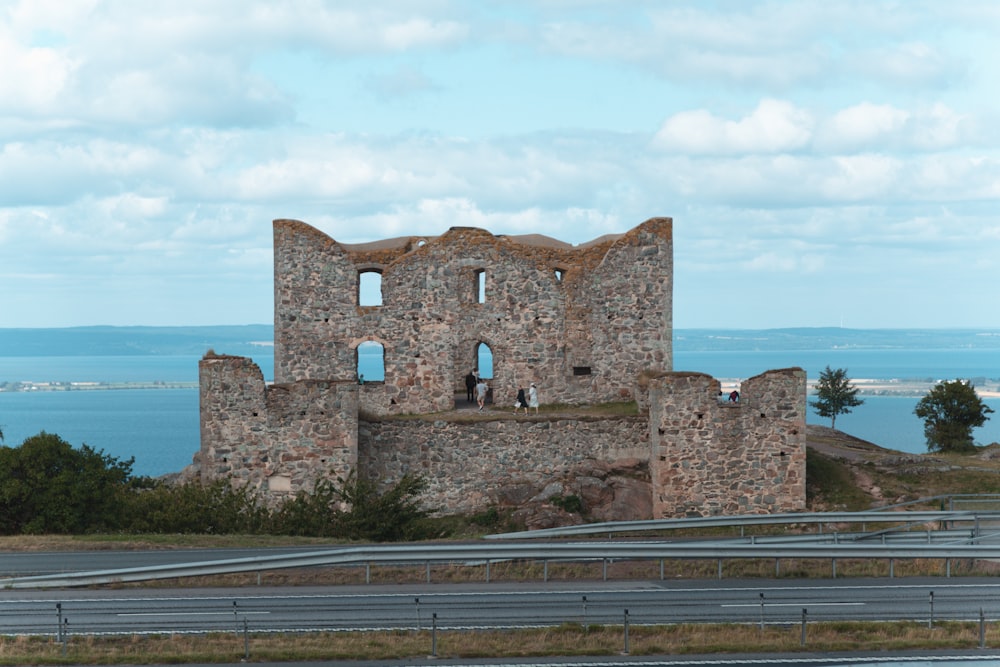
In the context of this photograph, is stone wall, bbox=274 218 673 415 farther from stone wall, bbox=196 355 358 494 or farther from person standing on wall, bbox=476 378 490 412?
stone wall, bbox=196 355 358 494

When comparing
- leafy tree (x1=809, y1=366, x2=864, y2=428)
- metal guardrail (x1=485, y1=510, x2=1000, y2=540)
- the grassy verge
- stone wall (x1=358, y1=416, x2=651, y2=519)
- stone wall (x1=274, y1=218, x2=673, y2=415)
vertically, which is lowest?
the grassy verge

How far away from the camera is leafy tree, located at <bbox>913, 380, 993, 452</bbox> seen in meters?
51.8

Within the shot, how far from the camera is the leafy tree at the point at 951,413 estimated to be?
2041 inches

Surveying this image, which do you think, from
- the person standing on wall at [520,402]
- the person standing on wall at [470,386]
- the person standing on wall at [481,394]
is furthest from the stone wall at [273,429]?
the person standing on wall at [470,386]

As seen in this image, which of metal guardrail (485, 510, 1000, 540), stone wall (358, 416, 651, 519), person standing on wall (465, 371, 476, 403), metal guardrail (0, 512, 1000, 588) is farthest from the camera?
person standing on wall (465, 371, 476, 403)

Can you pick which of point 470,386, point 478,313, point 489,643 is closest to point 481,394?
point 470,386

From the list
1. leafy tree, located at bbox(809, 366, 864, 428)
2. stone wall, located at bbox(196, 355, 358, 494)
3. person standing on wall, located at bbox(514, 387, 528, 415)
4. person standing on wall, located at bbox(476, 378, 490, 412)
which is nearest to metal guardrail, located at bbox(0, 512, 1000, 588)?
stone wall, located at bbox(196, 355, 358, 494)

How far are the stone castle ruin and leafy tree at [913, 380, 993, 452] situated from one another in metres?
18.5

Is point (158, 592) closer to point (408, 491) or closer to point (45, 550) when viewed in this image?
point (45, 550)

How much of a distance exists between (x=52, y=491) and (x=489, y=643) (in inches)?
599

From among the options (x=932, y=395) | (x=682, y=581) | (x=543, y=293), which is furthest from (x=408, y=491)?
(x=932, y=395)

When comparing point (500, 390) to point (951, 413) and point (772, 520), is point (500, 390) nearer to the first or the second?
point (772, 520)

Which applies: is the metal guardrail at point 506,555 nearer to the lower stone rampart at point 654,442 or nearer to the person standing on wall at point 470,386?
the lower stone rampart at point 654,442

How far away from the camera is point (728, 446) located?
1364 inches
